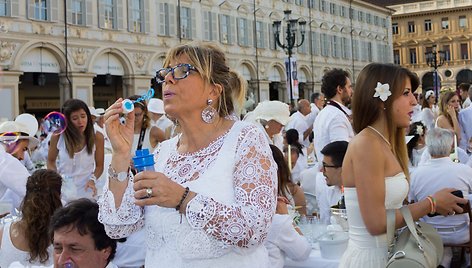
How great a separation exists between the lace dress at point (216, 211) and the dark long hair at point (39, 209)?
65.5 inches

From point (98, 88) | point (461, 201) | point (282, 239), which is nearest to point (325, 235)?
point (282, 239)

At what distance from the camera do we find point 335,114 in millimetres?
5453

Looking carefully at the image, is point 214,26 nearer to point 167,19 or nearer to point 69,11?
point 167,19

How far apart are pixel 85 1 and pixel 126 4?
2.22 meters

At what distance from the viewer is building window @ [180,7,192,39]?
2602 cm

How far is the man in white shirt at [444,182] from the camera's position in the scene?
4.68m

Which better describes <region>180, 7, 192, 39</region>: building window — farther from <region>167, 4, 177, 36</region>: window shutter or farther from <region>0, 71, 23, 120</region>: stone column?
<region>0, 71, 23, 120</region>: stone column

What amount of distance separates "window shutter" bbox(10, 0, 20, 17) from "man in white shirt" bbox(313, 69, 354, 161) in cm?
1569

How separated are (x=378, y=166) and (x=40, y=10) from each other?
63.0 ft

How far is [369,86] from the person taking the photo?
2.86 metres

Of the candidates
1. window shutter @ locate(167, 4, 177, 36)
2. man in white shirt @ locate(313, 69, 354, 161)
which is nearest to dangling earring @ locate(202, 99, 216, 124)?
man in white shirt @ locate(313, 69, 354, 161)

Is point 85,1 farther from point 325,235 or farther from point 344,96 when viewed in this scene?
point 325,235

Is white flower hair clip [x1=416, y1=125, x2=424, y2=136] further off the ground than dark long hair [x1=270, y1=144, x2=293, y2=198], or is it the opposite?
white flower hair clip [x1=416, y1=125, x2=424, y2=136]

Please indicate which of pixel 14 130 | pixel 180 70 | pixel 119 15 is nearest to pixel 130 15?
pixel 119 15
